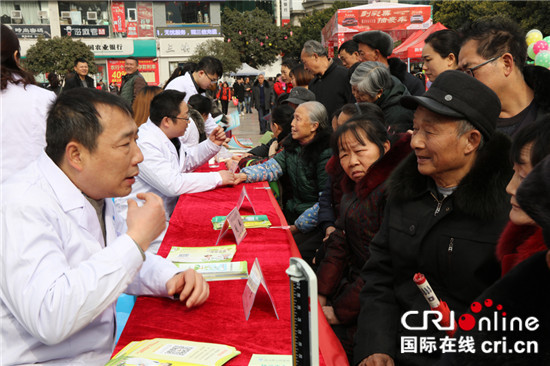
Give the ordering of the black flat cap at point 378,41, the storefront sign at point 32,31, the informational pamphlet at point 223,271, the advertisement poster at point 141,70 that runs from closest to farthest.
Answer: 1. the informational pamphlet at point 223,271
2. the black flat cap at point 378,41
3. the storefront sign at point 32,31
4. the advertisement poster at point 141,70

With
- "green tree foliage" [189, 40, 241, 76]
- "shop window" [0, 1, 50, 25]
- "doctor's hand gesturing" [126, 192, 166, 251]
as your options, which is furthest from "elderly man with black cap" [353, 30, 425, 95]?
"shop window" [0, 1, 50, 25]

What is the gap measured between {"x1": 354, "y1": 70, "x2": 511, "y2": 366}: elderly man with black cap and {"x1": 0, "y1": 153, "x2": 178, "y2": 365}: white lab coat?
3.04 ft

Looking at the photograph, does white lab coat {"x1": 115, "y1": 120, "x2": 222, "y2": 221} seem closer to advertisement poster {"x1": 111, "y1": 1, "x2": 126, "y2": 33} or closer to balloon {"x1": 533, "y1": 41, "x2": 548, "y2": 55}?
balloon {"x1": 533, "y1": 41, "x2": 548, "y2": 55}

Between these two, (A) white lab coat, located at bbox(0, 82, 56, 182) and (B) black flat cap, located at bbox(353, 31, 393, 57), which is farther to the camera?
(B) black flat cap, located at bbox(353, 31, 393, 57)

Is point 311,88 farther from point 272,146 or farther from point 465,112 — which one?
point 465,112

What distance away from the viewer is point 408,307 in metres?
1.75

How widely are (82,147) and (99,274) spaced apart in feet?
1.39

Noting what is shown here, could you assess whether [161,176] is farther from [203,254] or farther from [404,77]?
[404,77]

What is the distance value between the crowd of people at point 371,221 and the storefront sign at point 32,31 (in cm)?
4068

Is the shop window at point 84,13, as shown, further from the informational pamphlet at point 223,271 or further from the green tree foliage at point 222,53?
the informational pamphlet at point 223,271

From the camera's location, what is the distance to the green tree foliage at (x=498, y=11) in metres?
22.1

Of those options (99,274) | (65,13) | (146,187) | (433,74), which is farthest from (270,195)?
(65,13)

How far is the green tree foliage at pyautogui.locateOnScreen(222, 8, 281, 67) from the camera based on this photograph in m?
45.7

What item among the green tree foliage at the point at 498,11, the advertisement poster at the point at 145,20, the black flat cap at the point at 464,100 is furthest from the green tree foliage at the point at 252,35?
the black flat cap at the point at 464,100
